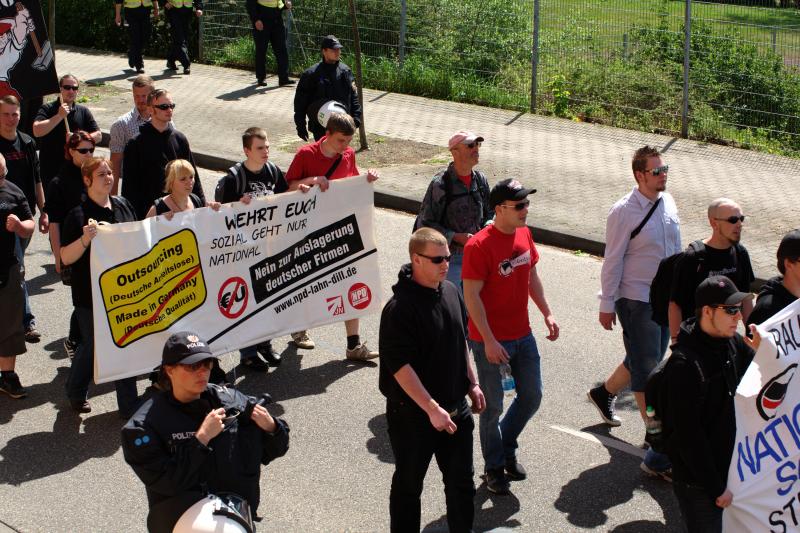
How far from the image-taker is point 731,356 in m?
5.55

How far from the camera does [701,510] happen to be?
214 inches

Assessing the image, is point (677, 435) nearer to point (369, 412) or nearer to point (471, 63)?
point (369, 412)

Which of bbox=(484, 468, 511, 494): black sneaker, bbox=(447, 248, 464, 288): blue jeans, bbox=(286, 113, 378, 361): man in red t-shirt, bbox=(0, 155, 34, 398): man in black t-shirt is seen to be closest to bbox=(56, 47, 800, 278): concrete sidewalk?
bbox=(286, 113, 378, 361): man in red t-shirt

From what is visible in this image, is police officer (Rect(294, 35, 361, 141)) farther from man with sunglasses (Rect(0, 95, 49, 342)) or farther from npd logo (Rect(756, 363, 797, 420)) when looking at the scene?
npd logo (Rect(756, 363, 797, 420))

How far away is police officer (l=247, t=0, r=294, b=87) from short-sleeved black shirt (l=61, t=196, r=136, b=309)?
37.9ft

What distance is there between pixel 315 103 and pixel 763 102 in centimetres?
678

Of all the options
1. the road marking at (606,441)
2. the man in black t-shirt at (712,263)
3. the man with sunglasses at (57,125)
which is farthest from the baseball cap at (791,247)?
the man with sunglasses at (57,125)

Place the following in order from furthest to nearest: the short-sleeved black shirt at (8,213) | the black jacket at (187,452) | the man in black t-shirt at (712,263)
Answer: the short-sleeved black shirt at (8,213) < the man in black t-shirt at (712,263) < the black jacket at (187,452)

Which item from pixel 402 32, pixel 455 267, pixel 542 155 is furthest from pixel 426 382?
pixel 402 32

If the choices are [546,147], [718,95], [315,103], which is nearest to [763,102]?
[718,95]

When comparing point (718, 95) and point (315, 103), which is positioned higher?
point (315, 103)

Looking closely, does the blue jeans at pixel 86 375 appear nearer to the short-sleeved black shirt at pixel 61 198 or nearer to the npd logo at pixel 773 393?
the short-sleeved black shirt at pixel 61 198

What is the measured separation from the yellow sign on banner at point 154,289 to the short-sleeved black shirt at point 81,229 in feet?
0.56

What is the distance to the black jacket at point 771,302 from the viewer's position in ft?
20.2
